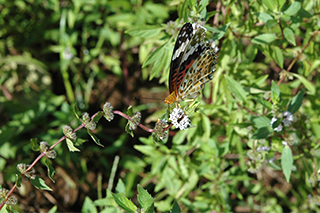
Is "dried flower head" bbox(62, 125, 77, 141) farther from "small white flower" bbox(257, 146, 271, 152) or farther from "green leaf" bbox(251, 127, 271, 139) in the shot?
"small white flower" bbox(257, 146, 271, 152)

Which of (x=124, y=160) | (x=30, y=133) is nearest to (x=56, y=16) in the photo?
(x=30, y=133)

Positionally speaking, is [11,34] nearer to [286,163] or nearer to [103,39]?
[103,39]

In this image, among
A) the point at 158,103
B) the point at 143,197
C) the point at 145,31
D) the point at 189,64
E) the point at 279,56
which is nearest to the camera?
the point at 143,197

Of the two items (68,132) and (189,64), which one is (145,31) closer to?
(189,64)

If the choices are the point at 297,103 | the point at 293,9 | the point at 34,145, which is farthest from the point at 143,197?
the point at 293,9

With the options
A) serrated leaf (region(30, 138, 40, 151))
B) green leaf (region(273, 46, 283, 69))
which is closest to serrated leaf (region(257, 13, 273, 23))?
green leaf (region(273, 46, 283, 69))

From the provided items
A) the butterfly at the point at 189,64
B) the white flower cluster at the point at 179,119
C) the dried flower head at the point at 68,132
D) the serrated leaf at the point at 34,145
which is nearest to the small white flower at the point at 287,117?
the butterfly at the point at 189,64

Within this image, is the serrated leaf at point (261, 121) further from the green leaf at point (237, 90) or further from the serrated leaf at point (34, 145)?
the serrated leaf at point (34, 145)
